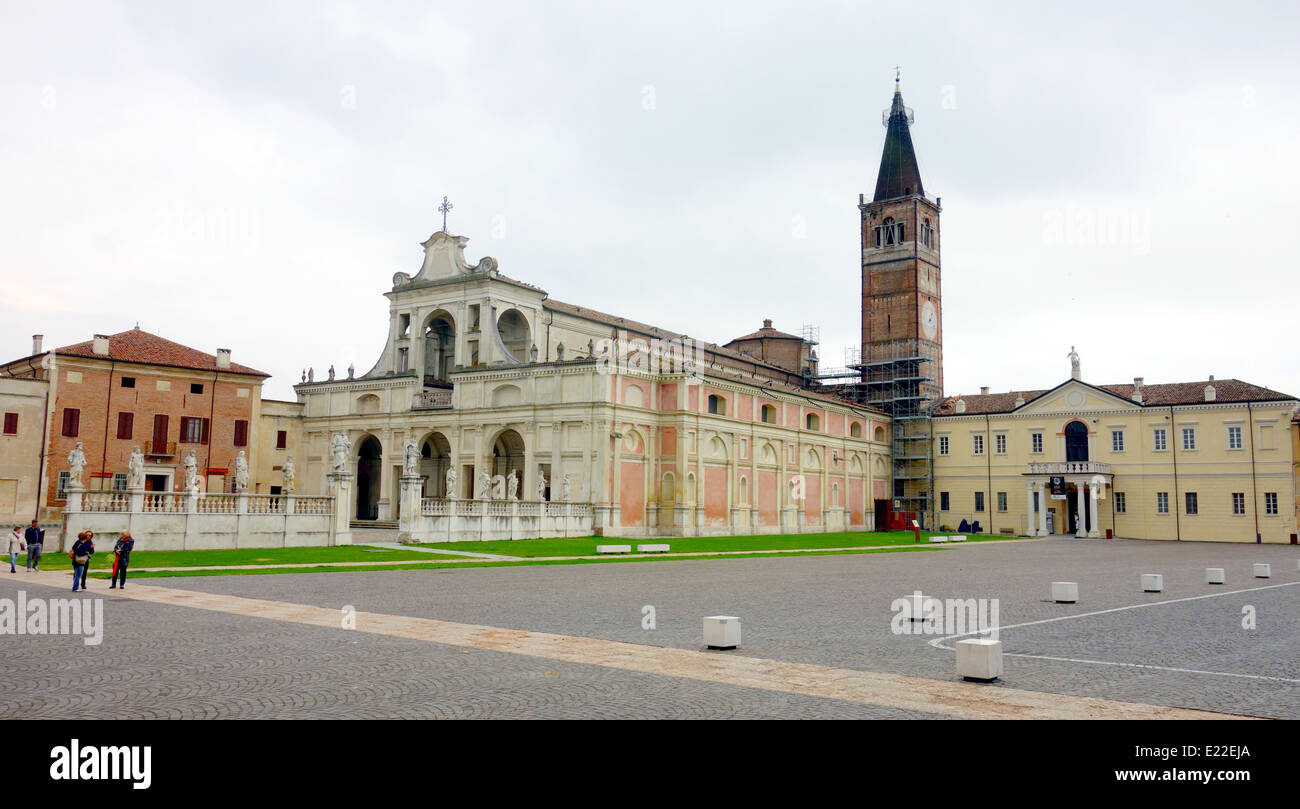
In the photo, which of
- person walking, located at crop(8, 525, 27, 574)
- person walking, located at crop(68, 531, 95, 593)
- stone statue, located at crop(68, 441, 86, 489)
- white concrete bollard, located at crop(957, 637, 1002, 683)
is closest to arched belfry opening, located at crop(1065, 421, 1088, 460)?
stone statue, located at crop(68, 441, 86, 489)

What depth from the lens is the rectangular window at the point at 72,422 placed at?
46281mm

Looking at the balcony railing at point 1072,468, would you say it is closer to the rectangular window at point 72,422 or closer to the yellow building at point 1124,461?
→ the yellow building at point 1124,461

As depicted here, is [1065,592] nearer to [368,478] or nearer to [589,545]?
[589,545]

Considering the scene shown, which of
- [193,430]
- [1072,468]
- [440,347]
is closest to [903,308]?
[1072,468]

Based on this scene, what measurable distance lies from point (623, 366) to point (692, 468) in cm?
718

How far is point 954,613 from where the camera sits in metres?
16.6

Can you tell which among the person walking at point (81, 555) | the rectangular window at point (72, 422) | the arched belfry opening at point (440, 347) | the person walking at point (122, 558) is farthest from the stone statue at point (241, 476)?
the arched belfry opening at point (440, 347)

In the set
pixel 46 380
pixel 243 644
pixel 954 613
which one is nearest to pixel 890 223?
pixel 46 380

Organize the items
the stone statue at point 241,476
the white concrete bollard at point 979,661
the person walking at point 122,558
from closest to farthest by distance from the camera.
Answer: the white concrete bollard at point 979,661 < the person walking at point 122,558 < the stone statue at point 241,476

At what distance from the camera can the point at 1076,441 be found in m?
66.4

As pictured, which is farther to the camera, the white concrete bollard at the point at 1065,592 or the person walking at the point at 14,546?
the person walking at the point at 14,546

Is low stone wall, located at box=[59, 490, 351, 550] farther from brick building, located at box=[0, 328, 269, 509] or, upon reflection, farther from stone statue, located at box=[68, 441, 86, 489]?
brick building, located at box=[0, 328, 269, 509]

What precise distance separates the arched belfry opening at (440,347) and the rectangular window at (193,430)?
13.0m

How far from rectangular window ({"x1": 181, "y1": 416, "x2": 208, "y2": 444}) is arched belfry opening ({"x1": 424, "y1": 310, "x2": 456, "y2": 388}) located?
42.8ft
